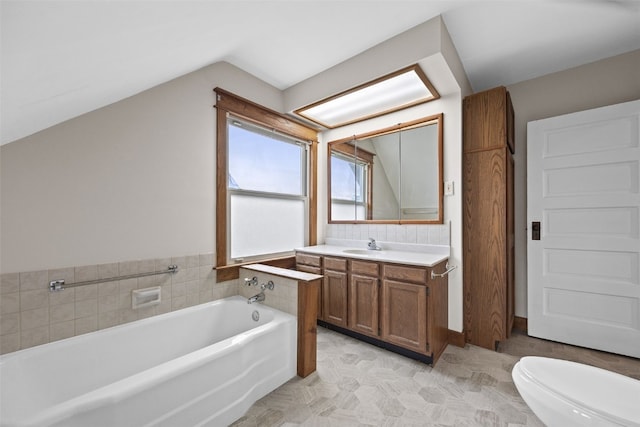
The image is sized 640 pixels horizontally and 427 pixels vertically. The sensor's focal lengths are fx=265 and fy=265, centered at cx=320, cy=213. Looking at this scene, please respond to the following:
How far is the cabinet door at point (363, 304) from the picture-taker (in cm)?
234

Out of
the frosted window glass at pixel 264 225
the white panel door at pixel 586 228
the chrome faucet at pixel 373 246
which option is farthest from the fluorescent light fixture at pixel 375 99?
the chrome faucet at pixel 373 246

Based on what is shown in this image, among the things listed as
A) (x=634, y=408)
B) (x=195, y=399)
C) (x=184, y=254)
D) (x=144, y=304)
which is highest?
(x=184, y=254)

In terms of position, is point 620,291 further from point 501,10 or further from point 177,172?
point 177,172

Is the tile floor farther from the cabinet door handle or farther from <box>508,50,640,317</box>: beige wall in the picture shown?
the cabinet door handle

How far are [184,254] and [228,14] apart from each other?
1681mm

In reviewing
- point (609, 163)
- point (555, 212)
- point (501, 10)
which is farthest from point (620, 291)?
point (501, 10)

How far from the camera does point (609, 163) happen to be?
223 centimetres

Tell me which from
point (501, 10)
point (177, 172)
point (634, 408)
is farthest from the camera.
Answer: point (177, 172)

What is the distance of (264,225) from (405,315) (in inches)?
63.4

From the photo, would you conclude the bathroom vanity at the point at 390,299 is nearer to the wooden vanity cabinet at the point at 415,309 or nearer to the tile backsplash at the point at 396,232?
the wooden vanity cabinet at the point at 415,309

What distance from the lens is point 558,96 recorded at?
2562 millimetres

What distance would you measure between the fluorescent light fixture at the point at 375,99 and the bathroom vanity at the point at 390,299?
1.48 metres

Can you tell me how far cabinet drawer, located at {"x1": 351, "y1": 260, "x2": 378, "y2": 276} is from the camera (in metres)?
2.34

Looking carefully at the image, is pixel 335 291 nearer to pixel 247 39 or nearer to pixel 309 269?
A: pixel 309 269
